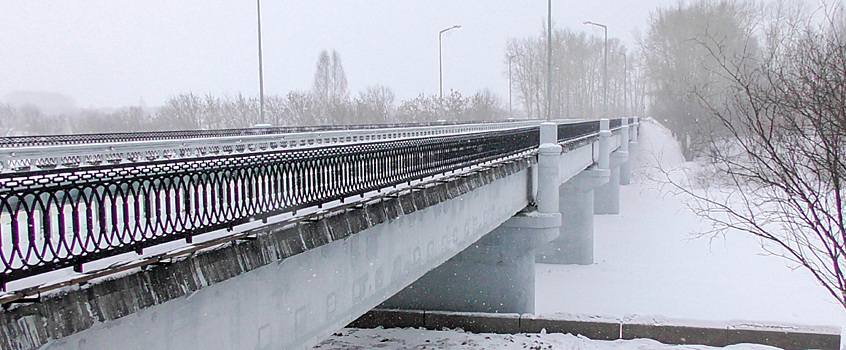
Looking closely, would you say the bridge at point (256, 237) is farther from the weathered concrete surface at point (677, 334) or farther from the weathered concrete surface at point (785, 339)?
the weathered concrete surface at point (785, 339)

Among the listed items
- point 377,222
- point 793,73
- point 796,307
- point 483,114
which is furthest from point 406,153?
point 483,114

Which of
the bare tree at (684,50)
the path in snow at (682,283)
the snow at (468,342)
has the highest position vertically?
the bare tree at (684,50)

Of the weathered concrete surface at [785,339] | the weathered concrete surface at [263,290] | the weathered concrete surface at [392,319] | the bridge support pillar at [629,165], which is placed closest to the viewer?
the weathered concrete surface at [263,290]

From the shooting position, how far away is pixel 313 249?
724 cm

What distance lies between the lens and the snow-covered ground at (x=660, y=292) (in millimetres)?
15648

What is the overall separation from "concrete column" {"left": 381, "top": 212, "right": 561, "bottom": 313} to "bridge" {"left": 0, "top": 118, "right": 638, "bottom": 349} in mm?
36

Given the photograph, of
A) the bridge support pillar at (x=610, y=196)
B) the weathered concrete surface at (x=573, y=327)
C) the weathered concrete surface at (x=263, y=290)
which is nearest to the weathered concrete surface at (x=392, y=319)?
the weathered concrete surface at (x=573, y=327)

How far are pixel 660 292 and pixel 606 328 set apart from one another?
717 centimetres

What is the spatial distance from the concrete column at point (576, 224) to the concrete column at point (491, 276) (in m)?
9.29

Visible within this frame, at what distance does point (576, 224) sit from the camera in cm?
2645

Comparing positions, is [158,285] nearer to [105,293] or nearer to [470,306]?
[105,293]

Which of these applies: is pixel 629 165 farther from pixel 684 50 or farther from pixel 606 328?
pixel 606 328

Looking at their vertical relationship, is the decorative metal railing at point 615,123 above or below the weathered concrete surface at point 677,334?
above

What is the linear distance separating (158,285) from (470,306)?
41.2ft
